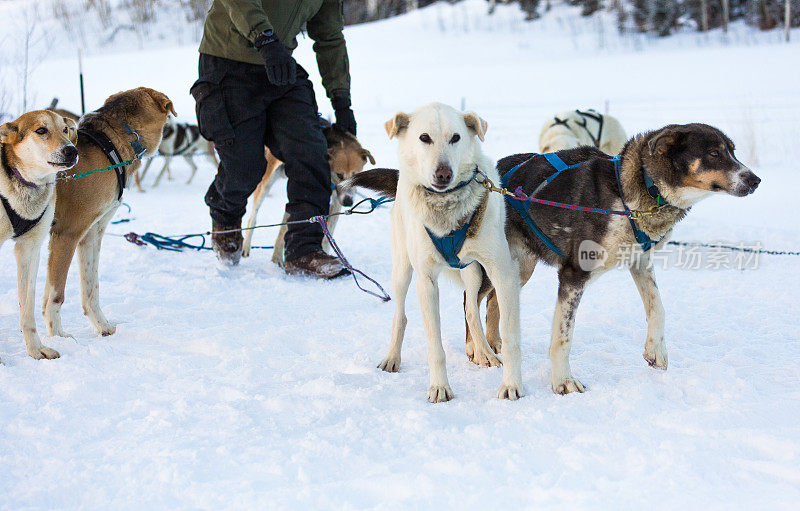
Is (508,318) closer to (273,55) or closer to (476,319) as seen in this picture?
(476,319)

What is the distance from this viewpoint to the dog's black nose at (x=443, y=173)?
2.25 meters

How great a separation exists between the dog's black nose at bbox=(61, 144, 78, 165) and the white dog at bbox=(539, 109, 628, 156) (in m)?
3.64

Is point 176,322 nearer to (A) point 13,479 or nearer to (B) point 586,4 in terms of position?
(A) point 13,479

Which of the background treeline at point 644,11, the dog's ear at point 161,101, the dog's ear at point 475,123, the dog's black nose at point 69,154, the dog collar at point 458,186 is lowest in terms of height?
the dog collar at point 458,186

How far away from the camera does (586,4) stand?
26.0 meters

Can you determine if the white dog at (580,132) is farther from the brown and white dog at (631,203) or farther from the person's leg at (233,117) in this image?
the brown and white dog at (631,203)

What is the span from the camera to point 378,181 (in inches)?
121

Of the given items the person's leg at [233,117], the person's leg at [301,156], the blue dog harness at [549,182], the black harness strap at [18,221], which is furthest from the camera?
the person's leg at [301,156]

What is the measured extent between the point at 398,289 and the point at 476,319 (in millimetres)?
338

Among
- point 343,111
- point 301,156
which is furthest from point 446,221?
point 343,111

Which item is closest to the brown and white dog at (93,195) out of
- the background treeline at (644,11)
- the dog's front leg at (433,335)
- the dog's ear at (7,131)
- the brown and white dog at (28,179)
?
the brown and white dog at (28,179)

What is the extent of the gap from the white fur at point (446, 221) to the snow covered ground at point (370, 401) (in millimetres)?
135

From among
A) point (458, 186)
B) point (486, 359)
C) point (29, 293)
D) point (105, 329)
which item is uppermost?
point (458, 186)

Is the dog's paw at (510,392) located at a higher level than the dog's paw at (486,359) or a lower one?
higher
